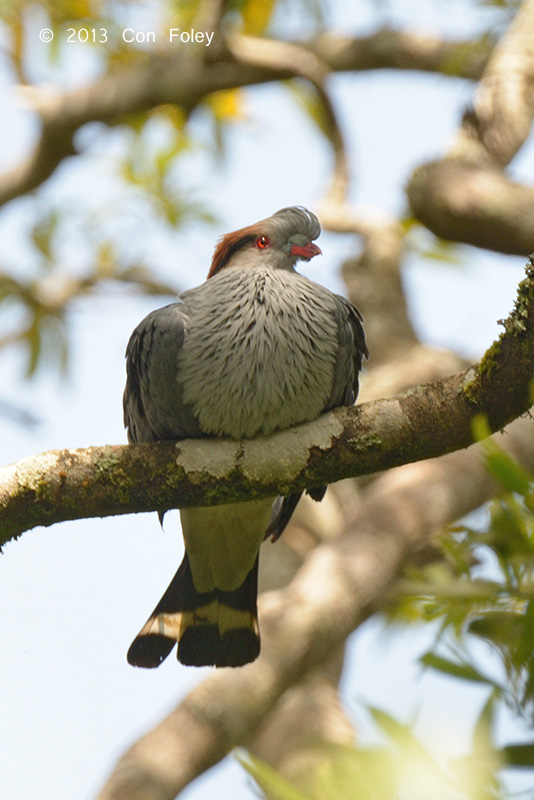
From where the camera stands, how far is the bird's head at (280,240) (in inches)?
136

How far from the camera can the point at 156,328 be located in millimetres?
3027

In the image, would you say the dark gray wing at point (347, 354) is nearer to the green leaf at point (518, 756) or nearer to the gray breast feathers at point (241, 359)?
the gray breast feathers at point (241, 359)

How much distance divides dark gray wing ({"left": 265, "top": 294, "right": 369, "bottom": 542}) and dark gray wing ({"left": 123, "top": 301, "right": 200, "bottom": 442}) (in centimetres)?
48

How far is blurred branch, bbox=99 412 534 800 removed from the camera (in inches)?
135

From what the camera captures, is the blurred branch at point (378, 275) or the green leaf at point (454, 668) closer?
the green leaf at point (454, 668)

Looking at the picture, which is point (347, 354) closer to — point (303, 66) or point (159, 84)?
point (159, 84)

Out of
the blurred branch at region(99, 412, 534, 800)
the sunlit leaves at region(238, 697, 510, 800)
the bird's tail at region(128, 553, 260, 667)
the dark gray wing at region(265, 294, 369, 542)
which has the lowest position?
the blurred branch at region(99, 412, 534, 800)

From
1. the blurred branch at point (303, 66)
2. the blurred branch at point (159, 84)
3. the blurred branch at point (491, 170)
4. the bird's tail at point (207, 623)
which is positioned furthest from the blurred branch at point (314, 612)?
the blurred branch at point (159, 84)

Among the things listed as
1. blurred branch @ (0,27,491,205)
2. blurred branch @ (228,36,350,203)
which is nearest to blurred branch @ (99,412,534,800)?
blurred branch @ (228,36,350,203)

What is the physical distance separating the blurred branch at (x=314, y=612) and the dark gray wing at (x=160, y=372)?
1265 mm

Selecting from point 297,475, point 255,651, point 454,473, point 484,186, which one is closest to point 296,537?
point 454,473

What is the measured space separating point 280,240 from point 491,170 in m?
1.60

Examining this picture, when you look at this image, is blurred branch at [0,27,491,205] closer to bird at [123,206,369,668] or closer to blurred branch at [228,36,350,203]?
blurred branch at [228,36,350,203]

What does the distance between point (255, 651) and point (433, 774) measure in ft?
5.76
